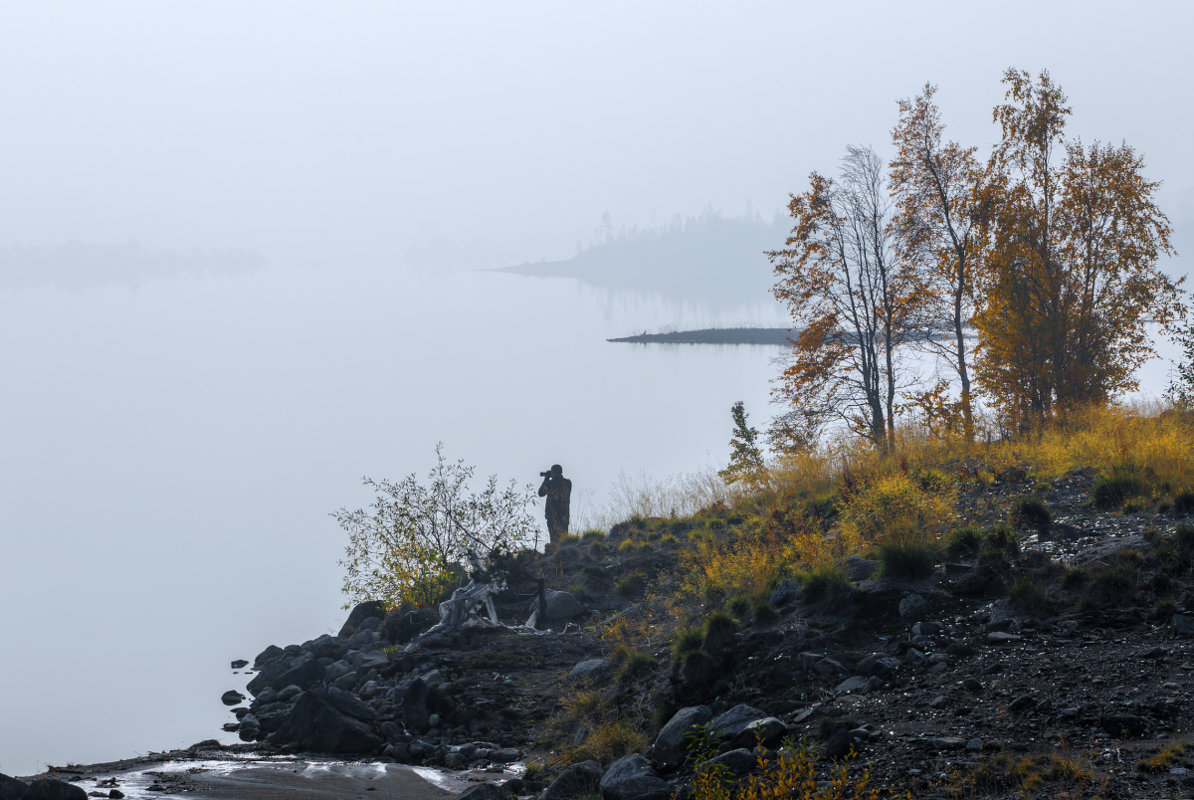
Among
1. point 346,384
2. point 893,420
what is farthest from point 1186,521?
point 346,384

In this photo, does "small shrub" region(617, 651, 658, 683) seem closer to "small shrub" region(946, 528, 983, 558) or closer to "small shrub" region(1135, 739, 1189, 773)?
"small shrub" region(946, 528, 983, 558)

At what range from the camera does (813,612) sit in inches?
434

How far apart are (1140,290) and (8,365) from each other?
87.0 metres

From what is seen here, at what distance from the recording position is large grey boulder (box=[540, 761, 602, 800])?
28.9 feet

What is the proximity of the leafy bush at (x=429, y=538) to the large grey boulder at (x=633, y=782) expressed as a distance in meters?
9.72

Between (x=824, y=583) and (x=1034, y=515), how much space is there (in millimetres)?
3121

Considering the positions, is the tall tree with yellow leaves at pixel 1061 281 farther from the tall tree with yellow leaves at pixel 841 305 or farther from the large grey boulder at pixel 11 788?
the large grey boulder at pixel 11 788

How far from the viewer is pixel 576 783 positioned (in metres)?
8.94

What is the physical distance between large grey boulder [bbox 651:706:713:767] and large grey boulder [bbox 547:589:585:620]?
7655mm

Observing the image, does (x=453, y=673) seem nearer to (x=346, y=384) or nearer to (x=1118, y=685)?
(x=1118, y=685)

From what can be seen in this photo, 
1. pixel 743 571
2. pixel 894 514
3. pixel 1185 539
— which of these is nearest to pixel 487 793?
pixel 743 571

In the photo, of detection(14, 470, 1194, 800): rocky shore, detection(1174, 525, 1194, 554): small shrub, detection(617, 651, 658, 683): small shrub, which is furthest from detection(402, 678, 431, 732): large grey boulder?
detection(1174, 525, 1194, 554): small shrub

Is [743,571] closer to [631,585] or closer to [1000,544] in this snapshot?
[1000,544]

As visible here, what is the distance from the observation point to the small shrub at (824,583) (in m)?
11.0
